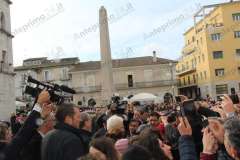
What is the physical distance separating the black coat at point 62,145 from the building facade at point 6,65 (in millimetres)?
29067

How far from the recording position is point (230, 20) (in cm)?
5462

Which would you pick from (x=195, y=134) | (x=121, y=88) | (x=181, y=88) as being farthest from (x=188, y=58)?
(x=195, y=134)

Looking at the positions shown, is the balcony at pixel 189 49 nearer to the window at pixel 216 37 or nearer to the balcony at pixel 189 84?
the balcony at pixel 189 84

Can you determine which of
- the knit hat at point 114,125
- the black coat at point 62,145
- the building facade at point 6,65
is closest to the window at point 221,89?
the building facade at point 6,65

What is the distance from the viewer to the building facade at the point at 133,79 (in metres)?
68.8

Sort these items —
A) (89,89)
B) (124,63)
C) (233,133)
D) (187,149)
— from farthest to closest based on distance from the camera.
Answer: (124,63) < (89,89) < (187,149) < (233,133)

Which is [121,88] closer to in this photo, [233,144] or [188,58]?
[188,58]

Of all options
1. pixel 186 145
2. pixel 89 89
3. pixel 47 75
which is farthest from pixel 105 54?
pixel 47 75

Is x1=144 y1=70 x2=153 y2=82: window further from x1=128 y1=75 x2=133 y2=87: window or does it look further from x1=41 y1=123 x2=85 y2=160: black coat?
x1=41 y1=123 x2=85 y2=160: black coat

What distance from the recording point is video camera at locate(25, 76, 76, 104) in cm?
559

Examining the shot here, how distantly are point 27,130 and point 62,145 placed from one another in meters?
0.45

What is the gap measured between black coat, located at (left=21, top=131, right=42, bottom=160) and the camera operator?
0.39 meters

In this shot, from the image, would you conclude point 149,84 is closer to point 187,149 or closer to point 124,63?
point 124,63

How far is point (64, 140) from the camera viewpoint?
477 cm
